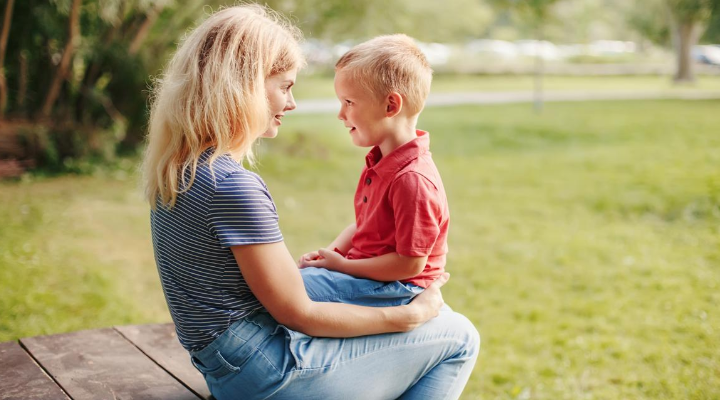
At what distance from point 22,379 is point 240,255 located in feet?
2.95

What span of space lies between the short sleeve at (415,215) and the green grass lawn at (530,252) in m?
2.25

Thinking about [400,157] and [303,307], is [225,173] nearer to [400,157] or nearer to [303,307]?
[303,307]

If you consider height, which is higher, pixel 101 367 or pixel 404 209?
pixel 404 209

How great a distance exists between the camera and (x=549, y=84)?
83.6ft

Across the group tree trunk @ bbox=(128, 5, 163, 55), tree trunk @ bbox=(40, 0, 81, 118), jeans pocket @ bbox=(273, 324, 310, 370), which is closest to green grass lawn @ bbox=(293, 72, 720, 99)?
tree trunk @ bbox=(128, 5, 163, 55)

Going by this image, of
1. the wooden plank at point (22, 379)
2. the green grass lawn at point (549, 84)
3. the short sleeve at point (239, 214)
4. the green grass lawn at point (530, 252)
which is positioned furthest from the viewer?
the green grass lawn at point (549, 84)

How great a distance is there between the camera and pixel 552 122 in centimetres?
1436

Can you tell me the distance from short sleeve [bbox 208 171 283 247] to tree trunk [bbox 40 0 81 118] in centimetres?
767

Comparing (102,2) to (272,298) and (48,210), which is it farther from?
(272,298)

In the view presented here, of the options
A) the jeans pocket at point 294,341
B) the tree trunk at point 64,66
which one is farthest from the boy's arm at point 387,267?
the tree trunk at point 64,66

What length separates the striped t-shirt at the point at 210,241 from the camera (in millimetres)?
1772

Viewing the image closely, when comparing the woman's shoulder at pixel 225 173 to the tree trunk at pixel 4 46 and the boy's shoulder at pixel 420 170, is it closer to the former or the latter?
the boy's shoulder at pixel 420 170

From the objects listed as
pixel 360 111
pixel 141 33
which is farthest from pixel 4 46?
pixel 360 111

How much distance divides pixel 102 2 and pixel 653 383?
6434 mm
